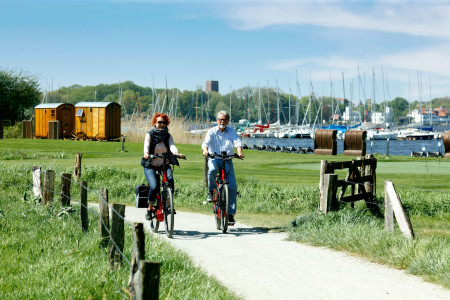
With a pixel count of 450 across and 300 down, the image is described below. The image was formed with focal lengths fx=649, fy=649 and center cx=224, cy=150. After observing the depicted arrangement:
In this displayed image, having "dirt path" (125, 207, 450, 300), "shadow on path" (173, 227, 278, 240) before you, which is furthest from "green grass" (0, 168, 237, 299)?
"shadow on path" (173, 227, 278, 240)

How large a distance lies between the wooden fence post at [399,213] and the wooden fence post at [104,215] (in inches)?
173

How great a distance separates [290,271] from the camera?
7.87m

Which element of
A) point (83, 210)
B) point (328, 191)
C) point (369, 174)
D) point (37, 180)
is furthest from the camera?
point (369, 174)

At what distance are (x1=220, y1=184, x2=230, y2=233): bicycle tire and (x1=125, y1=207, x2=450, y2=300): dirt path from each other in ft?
0.75

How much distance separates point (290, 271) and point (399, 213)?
107 inches

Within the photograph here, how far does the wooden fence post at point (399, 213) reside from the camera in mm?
9539

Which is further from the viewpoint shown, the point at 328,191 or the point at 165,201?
the point at 328,191

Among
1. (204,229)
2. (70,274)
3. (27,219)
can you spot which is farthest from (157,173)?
(70,274)

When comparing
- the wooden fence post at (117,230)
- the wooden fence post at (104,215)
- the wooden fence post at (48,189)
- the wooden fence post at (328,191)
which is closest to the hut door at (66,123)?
the wooden fence post at (48,189)

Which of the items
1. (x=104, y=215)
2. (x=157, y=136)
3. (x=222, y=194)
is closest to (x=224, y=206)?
(x=222, y=194)

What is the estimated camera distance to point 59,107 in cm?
4588

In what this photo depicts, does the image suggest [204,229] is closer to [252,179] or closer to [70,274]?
[70,274]

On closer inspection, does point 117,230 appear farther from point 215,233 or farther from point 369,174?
point 369,174

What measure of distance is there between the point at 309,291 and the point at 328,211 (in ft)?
16.1
